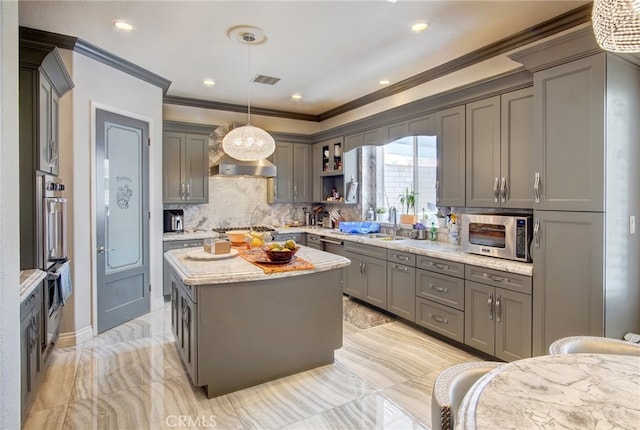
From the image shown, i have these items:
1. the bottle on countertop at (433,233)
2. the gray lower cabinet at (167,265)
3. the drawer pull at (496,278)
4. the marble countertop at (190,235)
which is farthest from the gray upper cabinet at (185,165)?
the drawer pull at (496,278)

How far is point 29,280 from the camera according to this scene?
2.21 metres

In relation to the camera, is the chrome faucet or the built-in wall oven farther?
the chrome faucet

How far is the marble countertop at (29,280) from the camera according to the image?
206 cm

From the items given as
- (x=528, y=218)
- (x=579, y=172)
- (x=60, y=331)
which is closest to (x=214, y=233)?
(x=60, y=331)

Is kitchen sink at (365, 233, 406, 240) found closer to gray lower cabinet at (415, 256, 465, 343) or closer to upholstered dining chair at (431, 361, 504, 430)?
gray lower cabinet at (415, 256, 465, 343)

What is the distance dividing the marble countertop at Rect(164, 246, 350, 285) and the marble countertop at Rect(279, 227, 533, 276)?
1.07 meters

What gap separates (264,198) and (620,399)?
5346 millimetres

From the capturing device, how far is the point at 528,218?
9.26 feet

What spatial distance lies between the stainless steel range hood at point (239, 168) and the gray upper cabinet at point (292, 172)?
0.59 m

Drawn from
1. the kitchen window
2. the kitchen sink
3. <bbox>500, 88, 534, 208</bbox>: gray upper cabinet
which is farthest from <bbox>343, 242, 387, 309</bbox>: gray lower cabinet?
<bbox>500, 88, 534, 208</bbox>: gray upper cabinet

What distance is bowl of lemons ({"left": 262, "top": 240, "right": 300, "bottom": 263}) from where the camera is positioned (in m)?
2.65

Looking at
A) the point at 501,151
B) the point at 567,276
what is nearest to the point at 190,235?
the point at 501,151

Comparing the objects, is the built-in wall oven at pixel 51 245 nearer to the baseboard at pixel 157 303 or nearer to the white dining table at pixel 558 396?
the baseboard at pixel 157 303

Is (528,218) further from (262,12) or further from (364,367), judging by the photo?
(262,12)
